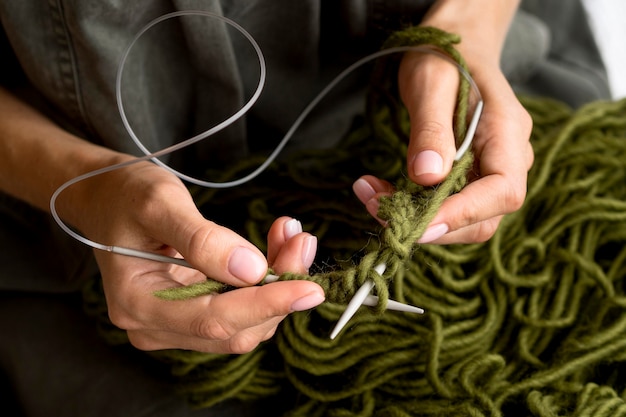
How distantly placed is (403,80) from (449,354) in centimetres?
35

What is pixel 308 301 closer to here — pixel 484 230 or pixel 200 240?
pixel 200 240

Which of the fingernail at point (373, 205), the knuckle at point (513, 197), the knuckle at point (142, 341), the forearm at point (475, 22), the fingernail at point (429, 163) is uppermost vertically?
the forearm at point (475, 22)

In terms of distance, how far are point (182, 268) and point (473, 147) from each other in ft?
1.21

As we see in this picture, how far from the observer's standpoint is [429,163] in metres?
0.66

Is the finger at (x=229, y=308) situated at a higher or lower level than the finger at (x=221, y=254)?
lower

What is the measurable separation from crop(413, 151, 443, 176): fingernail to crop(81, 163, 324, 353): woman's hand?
0.14 meters

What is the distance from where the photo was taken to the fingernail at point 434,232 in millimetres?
645

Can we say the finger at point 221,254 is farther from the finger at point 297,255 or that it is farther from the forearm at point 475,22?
the forearm at point 475,22

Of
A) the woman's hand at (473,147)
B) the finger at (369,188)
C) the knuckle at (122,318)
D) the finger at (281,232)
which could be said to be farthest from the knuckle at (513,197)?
the knuckle at (122,318)

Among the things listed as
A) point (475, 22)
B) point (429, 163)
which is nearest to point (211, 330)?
point (429, 163)

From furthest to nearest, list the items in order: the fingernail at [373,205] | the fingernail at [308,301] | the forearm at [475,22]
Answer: the forearm at [475,22] → the fingernail at [373,205] → the fingernail at [308,301]

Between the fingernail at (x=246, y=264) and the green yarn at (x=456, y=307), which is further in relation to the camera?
the green yarn at (x=456, y=307)

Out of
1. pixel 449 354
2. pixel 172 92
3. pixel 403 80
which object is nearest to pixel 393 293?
pixel 449 354

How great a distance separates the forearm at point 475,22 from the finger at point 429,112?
0.08 meters
